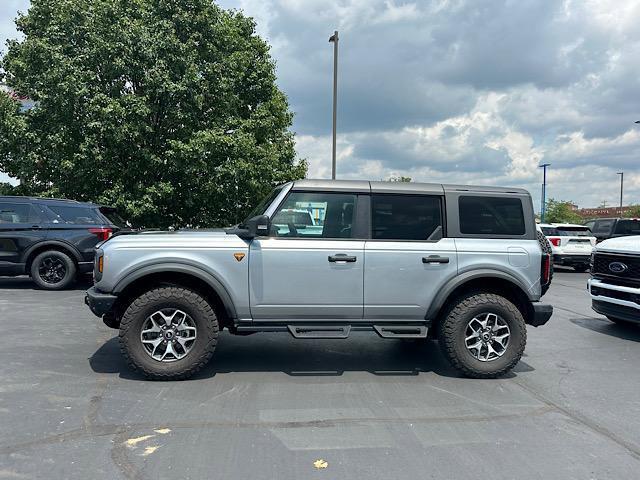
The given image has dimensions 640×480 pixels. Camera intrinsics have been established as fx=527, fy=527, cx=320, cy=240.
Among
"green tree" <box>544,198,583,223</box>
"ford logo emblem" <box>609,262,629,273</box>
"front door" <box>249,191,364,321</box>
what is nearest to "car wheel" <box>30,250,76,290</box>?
"front door" <box>249,191,364,321</box>

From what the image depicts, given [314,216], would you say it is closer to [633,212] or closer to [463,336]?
[463,336]

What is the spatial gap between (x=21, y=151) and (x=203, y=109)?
15.6ft

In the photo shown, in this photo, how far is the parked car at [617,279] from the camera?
7.31 m

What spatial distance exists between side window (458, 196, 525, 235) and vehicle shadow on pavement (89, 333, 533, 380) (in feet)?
5.01

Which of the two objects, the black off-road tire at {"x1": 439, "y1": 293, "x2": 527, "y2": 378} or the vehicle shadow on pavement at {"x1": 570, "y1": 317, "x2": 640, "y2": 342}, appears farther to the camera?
the vehicle shadow on pavement at {"x1": 570, "y1": 317, "x2": 640, "y2": 342}

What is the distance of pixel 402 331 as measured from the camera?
528 centimetres

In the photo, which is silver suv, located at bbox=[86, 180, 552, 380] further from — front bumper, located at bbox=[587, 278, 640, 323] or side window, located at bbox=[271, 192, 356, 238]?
front bumper, located at bbox=[587, 278, 640, 323]

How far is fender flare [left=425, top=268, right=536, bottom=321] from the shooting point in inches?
207

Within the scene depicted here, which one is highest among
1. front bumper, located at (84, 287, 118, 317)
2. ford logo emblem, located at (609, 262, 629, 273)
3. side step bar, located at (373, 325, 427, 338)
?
ford logo emblem, located at (609, 262, 629, 273)

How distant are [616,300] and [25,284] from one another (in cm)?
1139

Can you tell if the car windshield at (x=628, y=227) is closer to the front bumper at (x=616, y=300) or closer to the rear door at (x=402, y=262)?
the front bumper at (x=616, y=300)

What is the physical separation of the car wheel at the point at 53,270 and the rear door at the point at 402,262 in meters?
7.68

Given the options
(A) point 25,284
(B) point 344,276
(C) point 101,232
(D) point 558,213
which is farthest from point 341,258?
(D) point 558,213

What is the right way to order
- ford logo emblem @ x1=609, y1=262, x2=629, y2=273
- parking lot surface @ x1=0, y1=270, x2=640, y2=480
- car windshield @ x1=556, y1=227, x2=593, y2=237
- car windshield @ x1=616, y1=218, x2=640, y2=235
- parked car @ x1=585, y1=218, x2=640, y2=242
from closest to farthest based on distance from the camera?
1. parking lot surface @ x1=0, y1=270, x2=640, y2=480
2. ford logo emblem @ x1=609, y1=262, x2=629, y2=273
3. car windshield @ x1=556, y1=227, x2=593, y2=237
4. car windshield @ x1=616, y1=218, x2=640, y2=235
5. parked car @ x1=585, y1=218, x2=640, y2=242
